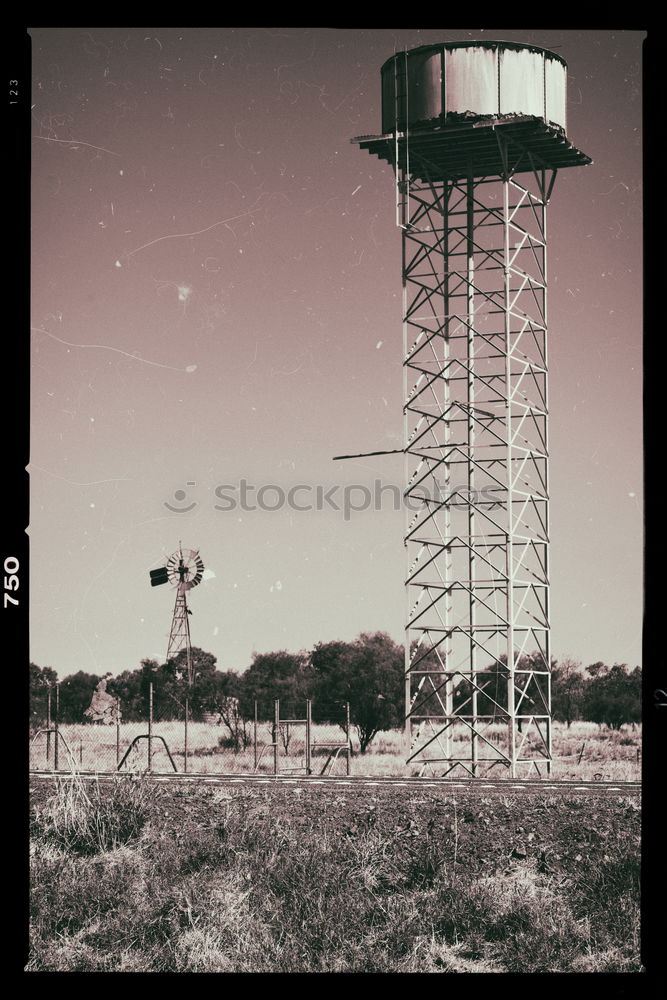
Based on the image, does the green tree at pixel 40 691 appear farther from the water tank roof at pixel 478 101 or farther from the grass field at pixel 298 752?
the water tank roof at pixel 478 101

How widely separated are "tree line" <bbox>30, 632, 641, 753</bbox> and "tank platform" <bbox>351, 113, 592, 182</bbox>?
58.3ft

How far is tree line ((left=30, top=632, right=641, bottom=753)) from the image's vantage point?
4511 centimetres

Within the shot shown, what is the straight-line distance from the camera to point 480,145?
3256 cm

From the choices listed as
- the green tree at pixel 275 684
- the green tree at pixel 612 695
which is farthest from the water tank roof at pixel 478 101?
the green tree at pixel 275 684

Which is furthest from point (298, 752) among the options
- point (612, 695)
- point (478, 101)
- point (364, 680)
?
point (478, 101)

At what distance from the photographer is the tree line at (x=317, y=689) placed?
4511 centimetres

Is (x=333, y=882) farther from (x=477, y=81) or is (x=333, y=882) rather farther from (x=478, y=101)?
(x=477, y=81)

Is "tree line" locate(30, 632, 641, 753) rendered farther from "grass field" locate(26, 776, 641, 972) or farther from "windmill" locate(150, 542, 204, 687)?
"grass field" locate(26, 776, 641, 972)

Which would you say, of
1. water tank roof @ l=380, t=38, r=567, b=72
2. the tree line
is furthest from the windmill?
water tank roof @ l=380, t=38, r=567, b=72

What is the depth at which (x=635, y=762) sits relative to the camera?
35.0m

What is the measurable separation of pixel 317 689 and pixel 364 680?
1947 mm

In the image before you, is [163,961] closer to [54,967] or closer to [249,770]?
[54,967]

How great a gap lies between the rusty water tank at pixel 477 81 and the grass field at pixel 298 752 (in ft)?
45.9
